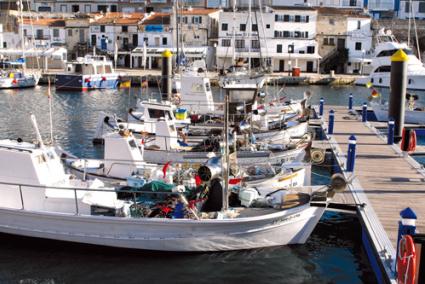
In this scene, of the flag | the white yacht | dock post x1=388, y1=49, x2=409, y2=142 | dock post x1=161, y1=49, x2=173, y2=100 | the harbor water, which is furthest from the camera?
the flag

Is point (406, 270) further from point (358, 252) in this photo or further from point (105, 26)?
point (105, 26)

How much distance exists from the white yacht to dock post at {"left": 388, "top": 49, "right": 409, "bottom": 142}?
3022 cm

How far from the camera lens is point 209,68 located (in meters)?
68.7

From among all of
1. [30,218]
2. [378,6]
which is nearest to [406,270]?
[30,218]

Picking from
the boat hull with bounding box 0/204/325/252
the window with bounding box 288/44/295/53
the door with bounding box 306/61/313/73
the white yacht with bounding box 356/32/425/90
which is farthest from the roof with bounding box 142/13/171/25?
the boat hull with bounding box 0/204/325/252

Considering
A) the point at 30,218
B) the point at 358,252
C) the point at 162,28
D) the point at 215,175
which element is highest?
the point at 162,28

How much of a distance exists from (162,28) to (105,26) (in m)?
7.84

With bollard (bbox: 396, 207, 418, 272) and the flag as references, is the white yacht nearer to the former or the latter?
the flag

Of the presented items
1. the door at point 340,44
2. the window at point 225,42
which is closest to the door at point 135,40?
the window at point 225,42

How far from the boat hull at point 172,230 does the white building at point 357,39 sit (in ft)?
194

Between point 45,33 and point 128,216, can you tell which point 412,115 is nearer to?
point 128,216

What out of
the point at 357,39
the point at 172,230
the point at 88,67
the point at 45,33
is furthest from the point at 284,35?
the point at 172,230

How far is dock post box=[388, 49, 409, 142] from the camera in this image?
24797 millimetres

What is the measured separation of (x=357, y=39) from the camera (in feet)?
232
